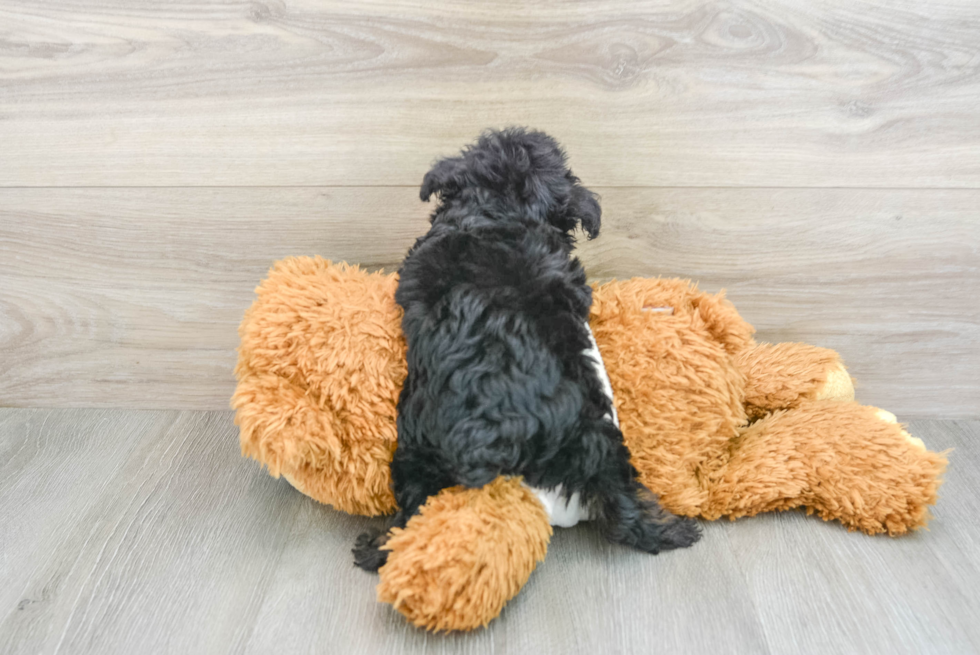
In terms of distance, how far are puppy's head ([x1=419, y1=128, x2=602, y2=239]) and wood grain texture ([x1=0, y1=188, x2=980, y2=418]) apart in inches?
7.3

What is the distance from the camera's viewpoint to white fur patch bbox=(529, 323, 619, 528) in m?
0.66

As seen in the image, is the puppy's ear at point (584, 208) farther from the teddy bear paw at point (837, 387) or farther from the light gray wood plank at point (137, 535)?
the light gray wood plank at point (137, 535)

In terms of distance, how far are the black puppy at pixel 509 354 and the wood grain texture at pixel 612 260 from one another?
8.1 inches

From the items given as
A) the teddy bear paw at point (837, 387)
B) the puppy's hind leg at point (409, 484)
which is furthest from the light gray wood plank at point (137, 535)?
the teddy bear paw at point (837, 387)

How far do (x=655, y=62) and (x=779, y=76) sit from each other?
0.51 feet

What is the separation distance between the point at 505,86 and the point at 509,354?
389 mm

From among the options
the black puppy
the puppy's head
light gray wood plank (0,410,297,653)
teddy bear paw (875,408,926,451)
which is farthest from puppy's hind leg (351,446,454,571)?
teddy bear paw (875,408,926,451)

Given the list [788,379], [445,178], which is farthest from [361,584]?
[788,379]

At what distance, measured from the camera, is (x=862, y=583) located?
0.65 metres

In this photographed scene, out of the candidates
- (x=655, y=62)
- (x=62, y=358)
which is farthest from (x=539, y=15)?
(x=62, y=358)

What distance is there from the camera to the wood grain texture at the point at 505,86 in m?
0.80

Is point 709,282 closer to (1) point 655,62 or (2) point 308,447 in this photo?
(1) point 655,62

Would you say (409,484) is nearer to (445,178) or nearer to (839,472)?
(445,178)

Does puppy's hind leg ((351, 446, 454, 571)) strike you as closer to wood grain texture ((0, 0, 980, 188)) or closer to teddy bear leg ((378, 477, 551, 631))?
teddy bear leg ((378, 477, 551, 631))
